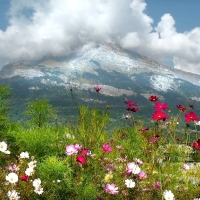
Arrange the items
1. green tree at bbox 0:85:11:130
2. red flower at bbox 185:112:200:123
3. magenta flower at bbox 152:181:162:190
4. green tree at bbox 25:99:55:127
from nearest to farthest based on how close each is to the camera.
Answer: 1. magenta flower at bbox 152:181:162:190
2. red flower at bbox 185:112:200:123
3. green tree at bbox 0:85:11:130
4. green tree at bbox 25:99:55:127

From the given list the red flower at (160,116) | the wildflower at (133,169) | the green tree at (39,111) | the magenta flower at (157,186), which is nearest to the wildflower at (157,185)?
the magenta flower at (157,186)

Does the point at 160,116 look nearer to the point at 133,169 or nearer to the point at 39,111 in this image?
the point at 133,169

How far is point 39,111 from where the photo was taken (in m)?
6.68

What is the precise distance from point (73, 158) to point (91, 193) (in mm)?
760

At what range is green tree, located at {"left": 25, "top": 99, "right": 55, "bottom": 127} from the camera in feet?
22.0

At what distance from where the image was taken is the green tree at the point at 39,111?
670 centimetres

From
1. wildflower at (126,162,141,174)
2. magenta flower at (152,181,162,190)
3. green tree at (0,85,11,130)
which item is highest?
green tree at (0,85,11,130)

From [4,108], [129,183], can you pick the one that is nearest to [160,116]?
[129,183]

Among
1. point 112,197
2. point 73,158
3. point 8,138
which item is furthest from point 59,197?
point 8,138

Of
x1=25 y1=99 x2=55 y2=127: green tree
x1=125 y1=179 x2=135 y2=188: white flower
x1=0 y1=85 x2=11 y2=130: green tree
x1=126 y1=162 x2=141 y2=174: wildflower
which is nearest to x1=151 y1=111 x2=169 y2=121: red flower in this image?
x1=126 y1=162 x2=141 y2=174: wildflower

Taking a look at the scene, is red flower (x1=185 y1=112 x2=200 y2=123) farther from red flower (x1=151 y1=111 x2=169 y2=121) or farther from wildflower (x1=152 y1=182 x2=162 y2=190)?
wildflower (x1=152 y1=182 x2=162 y2=190)

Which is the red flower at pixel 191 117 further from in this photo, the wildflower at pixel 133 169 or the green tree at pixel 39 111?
the green tree at pixel 39 111

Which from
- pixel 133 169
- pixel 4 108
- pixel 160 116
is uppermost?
pixel 160 116

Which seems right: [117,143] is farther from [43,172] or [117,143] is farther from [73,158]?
[43,172]
